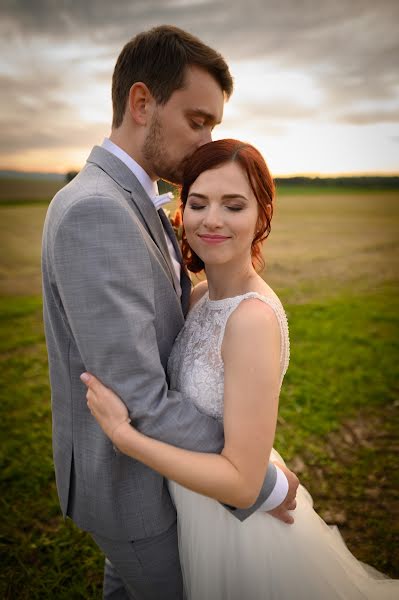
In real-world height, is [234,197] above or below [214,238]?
above

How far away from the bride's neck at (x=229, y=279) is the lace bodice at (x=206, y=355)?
0.25ft

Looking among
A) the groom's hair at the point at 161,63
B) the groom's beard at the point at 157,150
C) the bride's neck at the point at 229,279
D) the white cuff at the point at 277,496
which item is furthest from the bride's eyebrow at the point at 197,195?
the white cuff at the point at 277,496

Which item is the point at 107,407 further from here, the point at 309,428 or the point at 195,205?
the point at 309,428

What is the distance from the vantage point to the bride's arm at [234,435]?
4.72ft

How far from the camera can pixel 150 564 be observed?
1.83 meters

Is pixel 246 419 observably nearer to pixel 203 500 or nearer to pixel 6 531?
pixel 203 500

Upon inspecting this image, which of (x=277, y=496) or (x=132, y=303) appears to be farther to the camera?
(x=277, y=496)

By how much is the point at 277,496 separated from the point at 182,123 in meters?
1.77

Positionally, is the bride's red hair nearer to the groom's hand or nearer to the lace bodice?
the lace bodice

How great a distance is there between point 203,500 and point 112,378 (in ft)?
2.57

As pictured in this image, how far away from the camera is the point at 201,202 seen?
71.6 inches

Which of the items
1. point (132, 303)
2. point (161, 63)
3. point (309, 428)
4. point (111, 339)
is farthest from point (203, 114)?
point (309, 428)

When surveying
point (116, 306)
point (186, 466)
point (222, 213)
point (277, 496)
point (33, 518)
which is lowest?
point (33, 518)

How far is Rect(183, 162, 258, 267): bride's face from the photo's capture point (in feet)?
5.74
